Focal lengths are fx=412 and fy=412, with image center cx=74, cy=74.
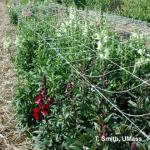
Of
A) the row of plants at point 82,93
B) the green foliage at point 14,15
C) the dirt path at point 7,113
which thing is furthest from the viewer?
the green foliage at point 14,15

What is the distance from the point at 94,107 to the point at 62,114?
332 mm

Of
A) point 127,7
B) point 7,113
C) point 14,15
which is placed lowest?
point 7,113

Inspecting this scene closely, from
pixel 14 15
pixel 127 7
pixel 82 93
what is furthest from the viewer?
pixel 127 7

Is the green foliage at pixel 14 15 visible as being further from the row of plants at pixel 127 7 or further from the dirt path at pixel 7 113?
the dirt path at pixel 7 113

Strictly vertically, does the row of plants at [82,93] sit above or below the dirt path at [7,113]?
above

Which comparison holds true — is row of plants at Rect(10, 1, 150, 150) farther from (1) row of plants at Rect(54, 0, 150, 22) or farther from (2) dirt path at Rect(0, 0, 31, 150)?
(1) row of plants at Rect(54, 0, 150, 22)

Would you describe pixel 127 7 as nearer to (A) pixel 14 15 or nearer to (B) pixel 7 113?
(A) pixel 14 15

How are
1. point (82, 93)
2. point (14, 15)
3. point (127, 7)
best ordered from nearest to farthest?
point (82, 93), point (14, 15), point (127, 7)

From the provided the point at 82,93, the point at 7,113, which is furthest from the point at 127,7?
the point at 82,93

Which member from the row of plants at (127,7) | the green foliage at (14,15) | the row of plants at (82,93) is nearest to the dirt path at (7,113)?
the row of plants at (82,93)

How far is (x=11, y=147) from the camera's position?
4.47m

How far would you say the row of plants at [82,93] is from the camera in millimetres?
3679

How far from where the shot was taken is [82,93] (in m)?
4.18

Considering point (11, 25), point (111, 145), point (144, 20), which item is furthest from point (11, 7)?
point (111, 145)
